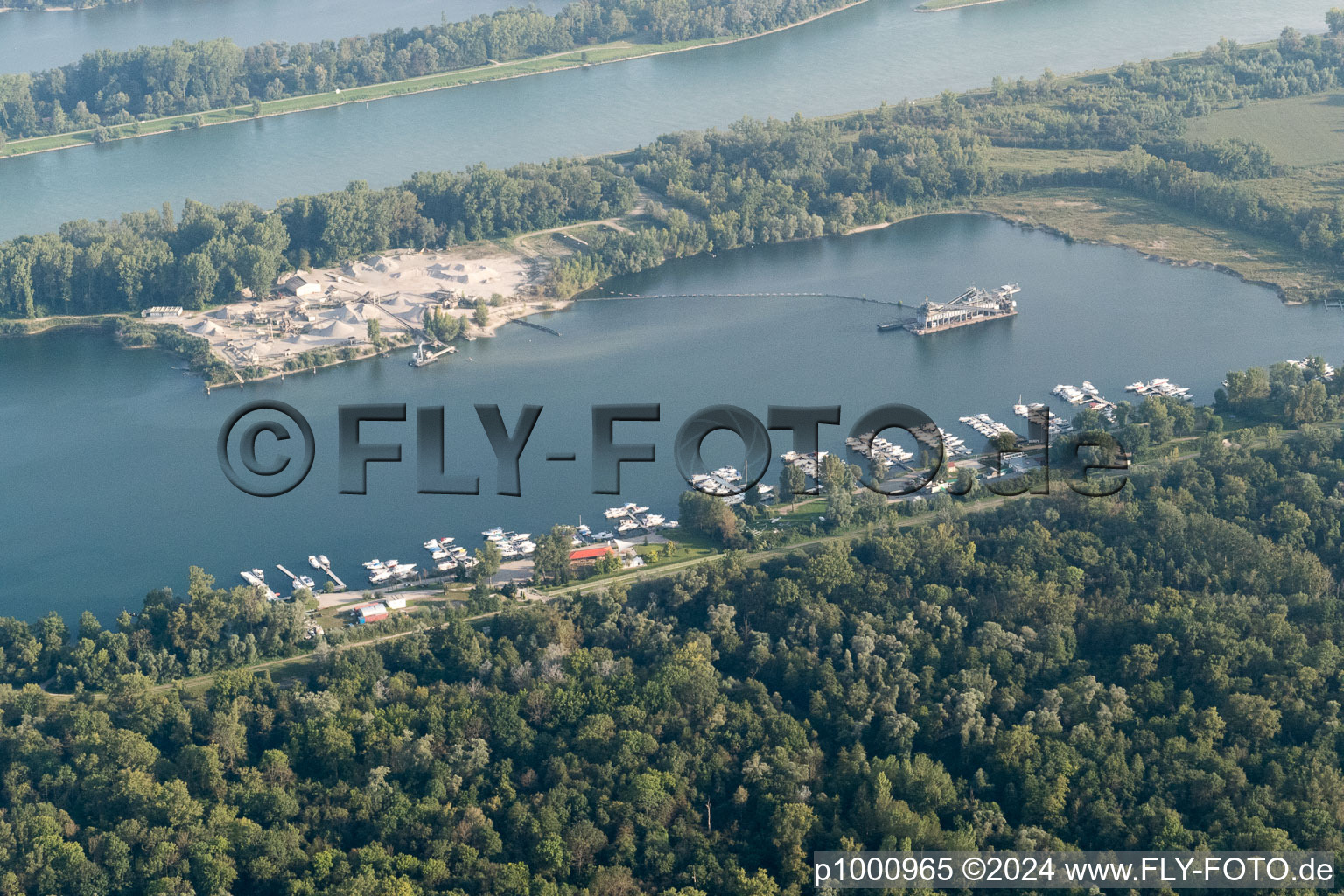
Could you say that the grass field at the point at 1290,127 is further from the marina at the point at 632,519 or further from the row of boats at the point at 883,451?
the marina at the point at 632,519

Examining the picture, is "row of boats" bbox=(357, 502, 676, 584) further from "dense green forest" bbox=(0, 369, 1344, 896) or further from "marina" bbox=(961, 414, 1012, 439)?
"marina" bbox=(961, 414, 1012, 439)

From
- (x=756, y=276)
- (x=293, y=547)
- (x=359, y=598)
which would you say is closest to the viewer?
(x=359, y=598)

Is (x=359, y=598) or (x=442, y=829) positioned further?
(x=359, y=598)

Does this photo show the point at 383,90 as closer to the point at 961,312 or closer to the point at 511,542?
the point at 961,312

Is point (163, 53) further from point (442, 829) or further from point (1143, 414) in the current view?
point (442, 829)

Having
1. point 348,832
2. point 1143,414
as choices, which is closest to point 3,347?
point 348,832

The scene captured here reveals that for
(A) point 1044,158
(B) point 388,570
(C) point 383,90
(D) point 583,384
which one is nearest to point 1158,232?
(A) point 1044,158
